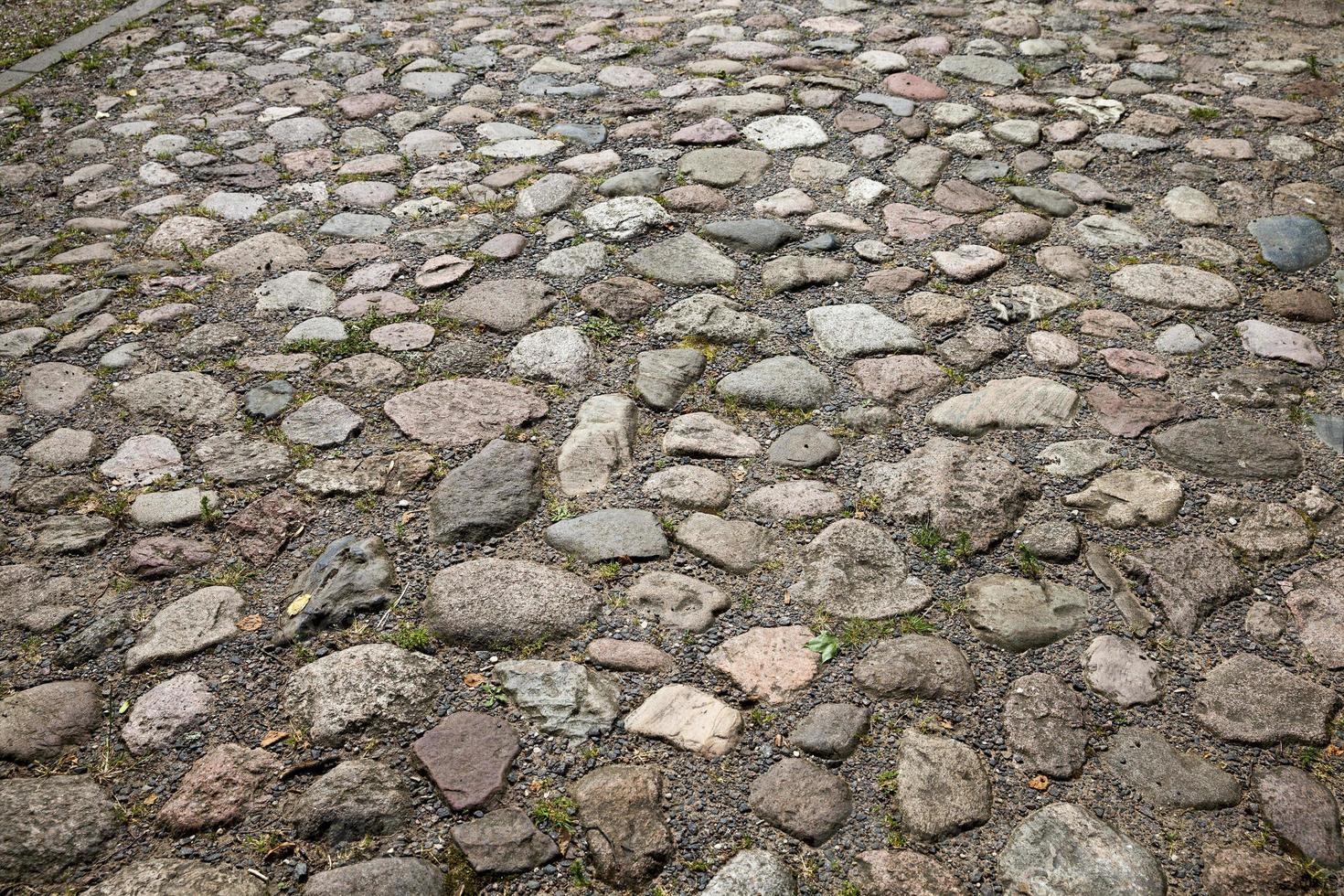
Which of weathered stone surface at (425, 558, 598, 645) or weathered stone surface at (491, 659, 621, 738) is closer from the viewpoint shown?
weathered stone surface at (491, 659, 621, 738)

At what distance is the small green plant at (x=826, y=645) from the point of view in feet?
7.52

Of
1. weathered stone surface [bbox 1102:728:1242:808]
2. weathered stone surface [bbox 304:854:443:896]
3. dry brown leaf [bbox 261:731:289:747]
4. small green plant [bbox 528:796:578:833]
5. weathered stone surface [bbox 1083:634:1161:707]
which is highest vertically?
dry brown leaf [bbox 261:731:289:747]

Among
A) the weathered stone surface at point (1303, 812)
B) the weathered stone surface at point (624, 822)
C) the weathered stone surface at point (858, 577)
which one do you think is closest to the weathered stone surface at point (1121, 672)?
the weathered stone surface at point (1303, 812)

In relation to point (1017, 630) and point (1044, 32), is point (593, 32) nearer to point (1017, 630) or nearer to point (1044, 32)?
point (1044, 32)

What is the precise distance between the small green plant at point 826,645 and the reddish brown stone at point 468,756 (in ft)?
2.25

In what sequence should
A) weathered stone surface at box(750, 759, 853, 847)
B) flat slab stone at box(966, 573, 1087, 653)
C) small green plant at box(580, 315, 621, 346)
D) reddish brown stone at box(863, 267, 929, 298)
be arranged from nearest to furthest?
weathered stone surface at box(750, 759, 853, 847) → flat slab stone at box(966, 573, 1087, 653) → small green plant at box(580, 315, 621, 346) → reddish brown stone at box(863, 267, 929, 298)

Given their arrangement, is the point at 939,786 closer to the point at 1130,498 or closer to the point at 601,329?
the point at 1130,498

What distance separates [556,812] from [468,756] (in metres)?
0.23

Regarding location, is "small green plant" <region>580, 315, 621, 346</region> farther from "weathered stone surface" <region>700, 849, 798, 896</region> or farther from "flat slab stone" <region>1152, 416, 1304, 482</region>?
"weathered stone surface" <region>700, 849, 798, 896</region>

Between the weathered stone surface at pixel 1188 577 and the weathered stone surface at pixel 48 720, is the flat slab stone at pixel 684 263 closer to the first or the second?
the weathered stone surface at pixel 1188 577

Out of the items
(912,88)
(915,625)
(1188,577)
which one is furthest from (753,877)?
(912,88)

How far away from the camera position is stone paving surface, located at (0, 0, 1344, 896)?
199cm

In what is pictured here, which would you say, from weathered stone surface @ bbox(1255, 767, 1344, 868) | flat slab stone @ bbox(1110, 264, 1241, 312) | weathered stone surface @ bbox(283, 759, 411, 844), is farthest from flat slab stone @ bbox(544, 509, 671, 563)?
flat slab stone @ bbox(1110, 264, 1241, 312)

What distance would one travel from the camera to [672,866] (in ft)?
6.25
